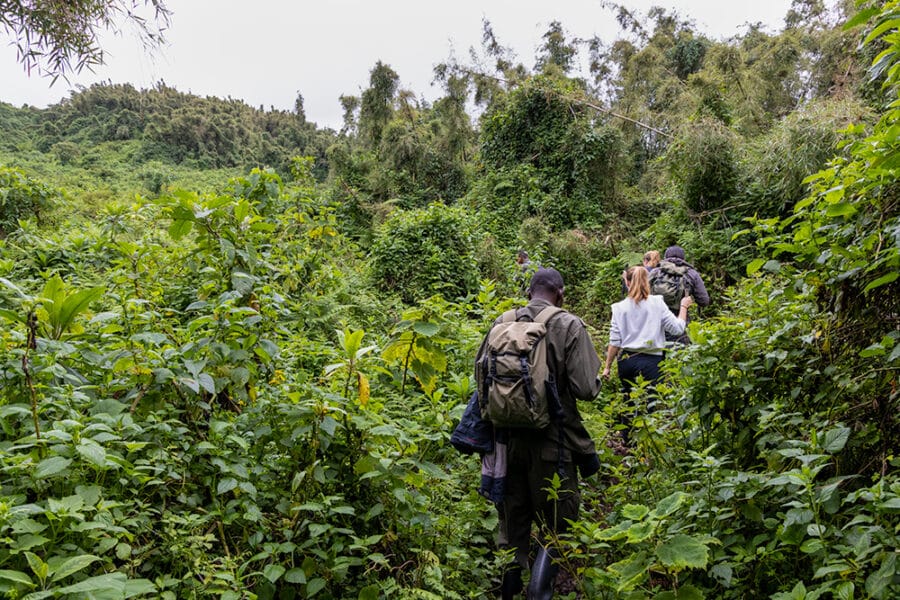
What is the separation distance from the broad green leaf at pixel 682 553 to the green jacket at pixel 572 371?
852 mm

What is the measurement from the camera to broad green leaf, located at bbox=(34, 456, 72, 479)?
163 cm

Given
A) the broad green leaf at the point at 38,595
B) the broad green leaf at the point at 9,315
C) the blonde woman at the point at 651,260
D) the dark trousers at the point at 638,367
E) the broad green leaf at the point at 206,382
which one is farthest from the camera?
the blonde woman at the point at 651,260

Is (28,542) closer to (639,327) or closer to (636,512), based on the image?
(636,512)

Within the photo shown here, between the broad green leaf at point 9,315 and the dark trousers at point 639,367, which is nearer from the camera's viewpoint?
the broad green leaf at point 9,315

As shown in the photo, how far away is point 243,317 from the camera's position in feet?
8.12

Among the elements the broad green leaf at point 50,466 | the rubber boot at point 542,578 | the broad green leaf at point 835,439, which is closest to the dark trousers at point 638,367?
the rubber boot at point 542,578

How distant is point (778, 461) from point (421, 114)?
18710mm

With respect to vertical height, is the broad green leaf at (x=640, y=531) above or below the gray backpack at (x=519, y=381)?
below

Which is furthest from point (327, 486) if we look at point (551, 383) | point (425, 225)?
point (425, 225)

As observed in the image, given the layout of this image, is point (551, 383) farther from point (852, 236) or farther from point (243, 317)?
point (243, 317)

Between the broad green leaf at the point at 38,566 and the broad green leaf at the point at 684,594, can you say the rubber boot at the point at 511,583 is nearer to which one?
the broad green leaf at the point at 684,594

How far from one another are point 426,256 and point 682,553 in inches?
296

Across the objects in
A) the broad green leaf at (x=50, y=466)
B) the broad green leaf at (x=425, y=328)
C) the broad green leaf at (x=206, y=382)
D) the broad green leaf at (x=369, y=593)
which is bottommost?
the broad green leaf at (x=369, y=593)

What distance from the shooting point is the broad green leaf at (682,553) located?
164 cm
